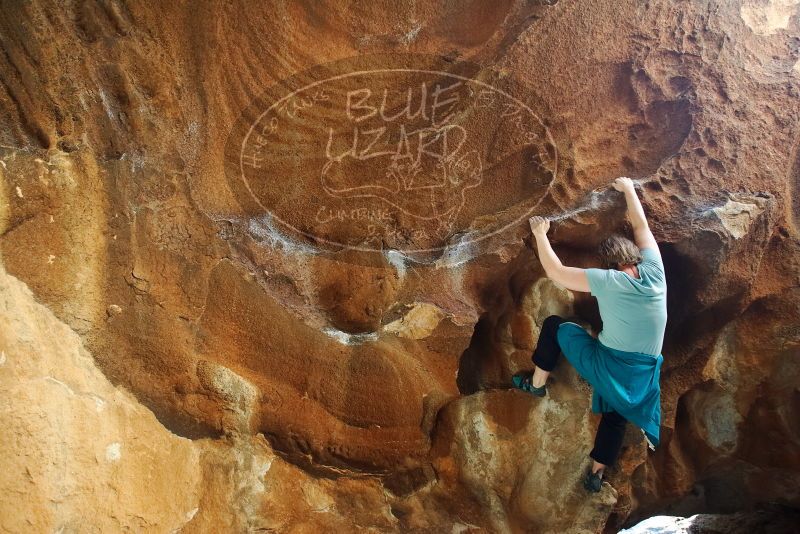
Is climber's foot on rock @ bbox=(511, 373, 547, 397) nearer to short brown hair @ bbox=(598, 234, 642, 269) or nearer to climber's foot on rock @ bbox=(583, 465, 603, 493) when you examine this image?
climber's foot on rock @ bbox=(583, 465, 603, 493)

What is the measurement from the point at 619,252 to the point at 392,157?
101 cm

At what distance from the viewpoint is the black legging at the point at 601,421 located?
235 cm

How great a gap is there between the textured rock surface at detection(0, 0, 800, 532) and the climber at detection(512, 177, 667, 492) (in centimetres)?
13

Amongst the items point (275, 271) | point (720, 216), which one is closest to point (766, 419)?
point (720, 216)

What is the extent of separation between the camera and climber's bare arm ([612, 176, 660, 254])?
2264mm

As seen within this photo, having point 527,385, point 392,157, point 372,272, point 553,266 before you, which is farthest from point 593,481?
point 392,157

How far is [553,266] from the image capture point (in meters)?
2.22

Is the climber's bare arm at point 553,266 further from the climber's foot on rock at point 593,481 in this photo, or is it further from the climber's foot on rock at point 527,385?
the climber's foot on rock at point 593,481

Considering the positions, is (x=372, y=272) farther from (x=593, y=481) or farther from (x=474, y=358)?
(x=593, y=481)

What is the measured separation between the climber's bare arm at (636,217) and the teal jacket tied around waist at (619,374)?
0.41 m

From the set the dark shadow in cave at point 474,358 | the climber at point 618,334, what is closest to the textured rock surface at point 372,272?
the dark shadow in cave at point 474,358

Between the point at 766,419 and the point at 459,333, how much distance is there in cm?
153

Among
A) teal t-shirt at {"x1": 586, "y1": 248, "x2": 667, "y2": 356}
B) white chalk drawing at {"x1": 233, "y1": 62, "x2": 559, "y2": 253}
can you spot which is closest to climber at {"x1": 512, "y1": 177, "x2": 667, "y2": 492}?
teal t-shirt at {"x1": 586, "y1": 248, "x2": 667, "y2": 356}

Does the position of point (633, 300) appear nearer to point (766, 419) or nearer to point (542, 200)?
point (542, 200)
